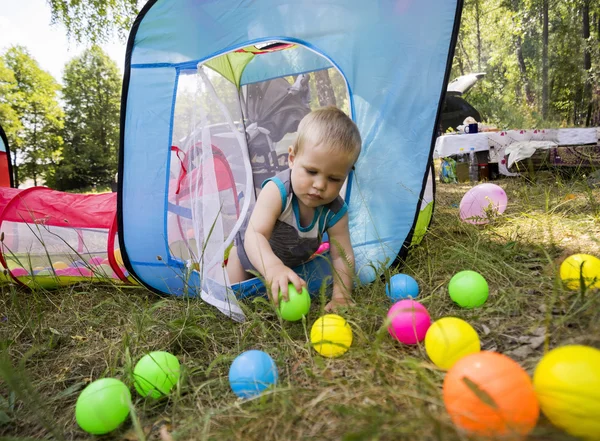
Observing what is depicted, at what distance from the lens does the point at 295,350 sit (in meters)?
1.14

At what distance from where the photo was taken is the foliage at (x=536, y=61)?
850 centimetres

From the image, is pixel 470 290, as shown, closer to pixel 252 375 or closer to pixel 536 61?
pixel 252 375

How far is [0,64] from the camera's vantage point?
51.9ft

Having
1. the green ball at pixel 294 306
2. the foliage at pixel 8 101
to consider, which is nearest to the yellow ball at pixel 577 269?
the green ball at pixel 294 306

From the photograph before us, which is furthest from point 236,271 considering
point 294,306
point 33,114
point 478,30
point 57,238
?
point 33,114

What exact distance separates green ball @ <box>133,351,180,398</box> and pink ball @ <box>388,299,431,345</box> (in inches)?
24.0

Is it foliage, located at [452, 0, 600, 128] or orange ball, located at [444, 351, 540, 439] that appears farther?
foliage, located at [452, 0, 600, 128]

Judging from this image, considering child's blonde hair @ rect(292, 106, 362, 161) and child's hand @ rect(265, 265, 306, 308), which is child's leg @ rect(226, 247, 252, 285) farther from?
child's blonde hair @ rect(292, 106, 362, 161)

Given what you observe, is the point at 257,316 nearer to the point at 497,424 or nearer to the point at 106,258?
the point at 497,424

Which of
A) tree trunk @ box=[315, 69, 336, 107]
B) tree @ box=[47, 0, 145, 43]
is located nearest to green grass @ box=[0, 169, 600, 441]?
tree trunk @ box=[315, 69, 336, 107]

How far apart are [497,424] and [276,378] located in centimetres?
50

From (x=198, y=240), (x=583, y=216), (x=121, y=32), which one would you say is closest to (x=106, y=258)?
(x=198, y=240)

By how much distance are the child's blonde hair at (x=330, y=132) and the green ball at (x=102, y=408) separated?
3.30ft

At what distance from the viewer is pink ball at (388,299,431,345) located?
3.55ft
